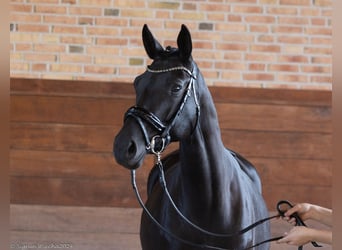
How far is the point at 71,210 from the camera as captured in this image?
3166 millimetres

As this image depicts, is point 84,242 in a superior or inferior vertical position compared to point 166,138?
inferior

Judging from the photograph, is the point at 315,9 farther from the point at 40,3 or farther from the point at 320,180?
the point at 40,3

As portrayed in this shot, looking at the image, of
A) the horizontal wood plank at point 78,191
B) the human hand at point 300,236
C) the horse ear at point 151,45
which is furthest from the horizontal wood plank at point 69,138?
the human hand at point 300,236

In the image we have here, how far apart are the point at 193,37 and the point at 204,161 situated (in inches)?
70.2

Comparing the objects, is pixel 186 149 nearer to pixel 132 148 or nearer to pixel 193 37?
pixel 132 148

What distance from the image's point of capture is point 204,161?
1435 millimetres

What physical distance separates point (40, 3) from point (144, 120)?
2.06 meters

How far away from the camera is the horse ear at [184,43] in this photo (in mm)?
1372

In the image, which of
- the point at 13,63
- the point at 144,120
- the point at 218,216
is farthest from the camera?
the point at 13,63

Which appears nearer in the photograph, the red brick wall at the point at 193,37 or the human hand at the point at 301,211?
the human hand at the point at 301,211

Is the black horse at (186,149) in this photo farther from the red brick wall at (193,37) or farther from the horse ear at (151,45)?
the red brick wall at (193,37)

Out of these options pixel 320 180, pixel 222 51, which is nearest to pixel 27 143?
pixel 222 51

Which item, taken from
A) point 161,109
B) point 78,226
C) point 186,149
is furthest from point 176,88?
point 78,226

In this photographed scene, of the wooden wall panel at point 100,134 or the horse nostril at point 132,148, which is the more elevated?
the horse nostril at point 132,148
